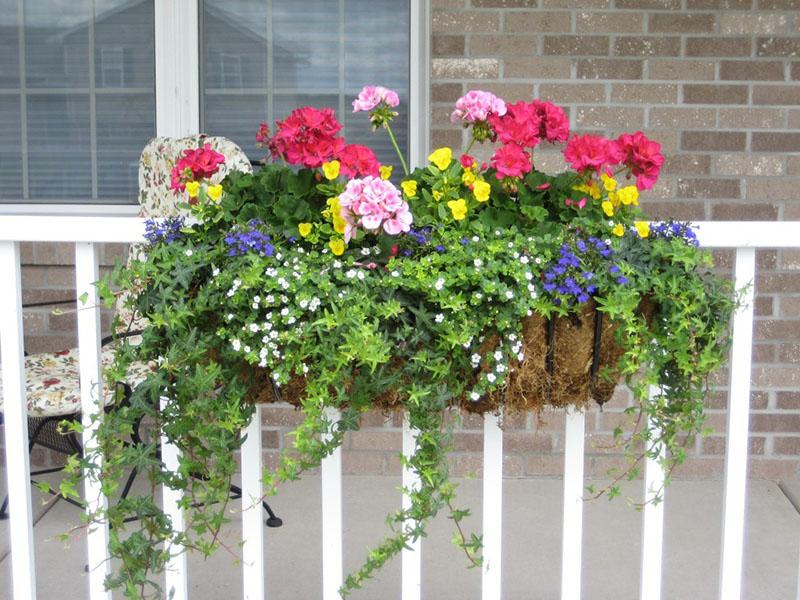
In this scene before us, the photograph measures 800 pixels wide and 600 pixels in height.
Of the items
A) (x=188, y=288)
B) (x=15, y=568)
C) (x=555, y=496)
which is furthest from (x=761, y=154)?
(x=15, y=568)

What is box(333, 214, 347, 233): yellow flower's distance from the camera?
165cm

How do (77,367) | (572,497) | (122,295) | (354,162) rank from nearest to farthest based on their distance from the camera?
(354,162) → (572,497) → (122,295) → (77,367)

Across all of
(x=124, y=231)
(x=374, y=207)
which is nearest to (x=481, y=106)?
(x=374, y=207)

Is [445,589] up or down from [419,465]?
down

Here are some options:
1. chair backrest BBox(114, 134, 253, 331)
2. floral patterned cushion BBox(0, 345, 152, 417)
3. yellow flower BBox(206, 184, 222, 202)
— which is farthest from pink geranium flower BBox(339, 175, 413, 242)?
chair backrest BBox(114, 134, 253, 331)

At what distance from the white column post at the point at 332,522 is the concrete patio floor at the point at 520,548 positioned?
0.73 m

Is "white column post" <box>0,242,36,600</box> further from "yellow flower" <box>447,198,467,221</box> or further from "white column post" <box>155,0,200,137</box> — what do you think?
"white column post" <box>155,0,200,137</box>

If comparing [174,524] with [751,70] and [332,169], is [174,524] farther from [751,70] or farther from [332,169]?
[751,70]

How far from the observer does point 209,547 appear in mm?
1692

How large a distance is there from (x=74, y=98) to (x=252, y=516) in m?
2.23

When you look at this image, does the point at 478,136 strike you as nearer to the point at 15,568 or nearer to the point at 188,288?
the point at 188,288

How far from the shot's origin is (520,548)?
298 centimetres

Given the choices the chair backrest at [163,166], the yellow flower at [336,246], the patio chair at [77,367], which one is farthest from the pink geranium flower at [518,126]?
the chair backrest at [163,166]

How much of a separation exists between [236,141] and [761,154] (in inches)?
72.9
